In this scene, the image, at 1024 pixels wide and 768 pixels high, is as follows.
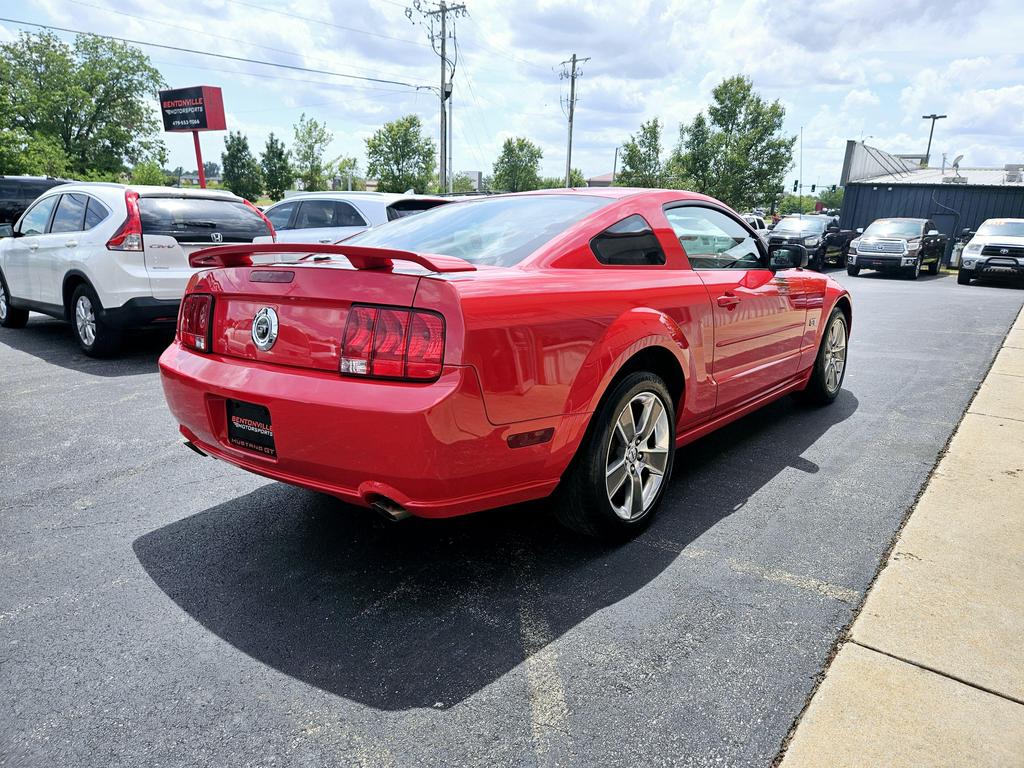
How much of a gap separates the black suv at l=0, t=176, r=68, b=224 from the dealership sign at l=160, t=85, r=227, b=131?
6053 mm

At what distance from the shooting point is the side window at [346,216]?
9.79 m

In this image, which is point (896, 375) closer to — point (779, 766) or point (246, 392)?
point (779, 766)

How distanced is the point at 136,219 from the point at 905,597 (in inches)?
256

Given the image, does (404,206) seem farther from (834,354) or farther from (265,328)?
(265,328)

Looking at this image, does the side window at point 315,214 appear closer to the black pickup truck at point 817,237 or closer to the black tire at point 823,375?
the black tire at point 823,375

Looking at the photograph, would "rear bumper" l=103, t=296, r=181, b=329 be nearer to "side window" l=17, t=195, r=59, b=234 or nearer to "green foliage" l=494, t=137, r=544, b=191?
"side window" l=17, t=195, r=59, b=234

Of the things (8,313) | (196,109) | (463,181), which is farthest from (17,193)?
(463,181)

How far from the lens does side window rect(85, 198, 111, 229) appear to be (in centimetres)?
657

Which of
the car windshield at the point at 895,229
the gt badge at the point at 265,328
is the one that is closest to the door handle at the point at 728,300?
the gt badge at the point at 265,328

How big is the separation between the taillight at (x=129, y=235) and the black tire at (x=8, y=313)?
2747mm

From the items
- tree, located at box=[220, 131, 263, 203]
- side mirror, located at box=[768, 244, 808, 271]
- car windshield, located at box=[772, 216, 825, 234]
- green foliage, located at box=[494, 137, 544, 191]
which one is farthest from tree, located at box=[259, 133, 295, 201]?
side mirror, located at box=[768, 244, 808, 271]

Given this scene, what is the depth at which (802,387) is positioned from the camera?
509 centimetres

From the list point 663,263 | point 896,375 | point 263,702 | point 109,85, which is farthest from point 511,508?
point 109,85

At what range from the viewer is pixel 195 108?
2266cm
